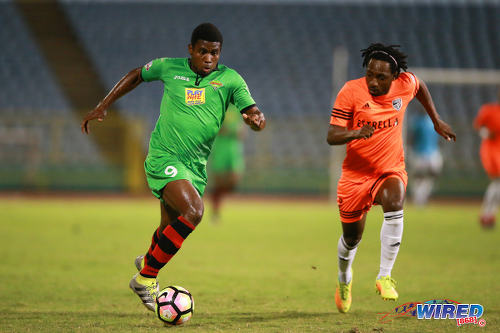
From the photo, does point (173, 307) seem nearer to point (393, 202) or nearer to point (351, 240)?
point (351, 240)

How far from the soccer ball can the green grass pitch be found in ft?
0.28

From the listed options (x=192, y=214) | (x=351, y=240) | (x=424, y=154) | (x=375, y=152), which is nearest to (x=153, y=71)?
(x=192, y=214)

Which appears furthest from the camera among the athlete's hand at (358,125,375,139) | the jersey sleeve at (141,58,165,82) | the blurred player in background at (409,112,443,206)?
the blurred player in background at (409,112,443,206)

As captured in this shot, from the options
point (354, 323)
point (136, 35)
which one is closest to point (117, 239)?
point (354, 323)

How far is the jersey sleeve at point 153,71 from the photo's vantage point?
5402mm

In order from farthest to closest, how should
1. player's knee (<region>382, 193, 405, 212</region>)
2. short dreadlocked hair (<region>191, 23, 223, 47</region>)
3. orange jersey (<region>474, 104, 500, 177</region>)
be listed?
orange jersey (<region>474, 104, 500, 177</region>) → short dreadlocked hair (<region>191, 23, 223, 47</region>) → player's knee (<region>382, 193, 405, 212</region>)

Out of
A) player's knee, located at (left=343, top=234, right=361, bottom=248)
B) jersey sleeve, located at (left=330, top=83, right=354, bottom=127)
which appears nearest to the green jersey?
jersey sleeve, located at (left=330, top=83, right=354, bottom=127)

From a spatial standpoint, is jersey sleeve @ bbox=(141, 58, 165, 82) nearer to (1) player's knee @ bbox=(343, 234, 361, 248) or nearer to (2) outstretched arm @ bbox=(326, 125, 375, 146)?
(2) outstretched arm @ bbox=(326, 125, 375, 146)

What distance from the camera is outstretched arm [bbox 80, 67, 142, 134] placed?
5.25 meters

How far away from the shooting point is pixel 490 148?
11992 mm

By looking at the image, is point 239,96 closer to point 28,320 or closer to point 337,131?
point 337,131

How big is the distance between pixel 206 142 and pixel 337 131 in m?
1.06

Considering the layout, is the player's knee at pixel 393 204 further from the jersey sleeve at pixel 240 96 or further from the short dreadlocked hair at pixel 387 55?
the jersey sleeve at pixel 240 96

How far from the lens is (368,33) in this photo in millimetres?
23828
